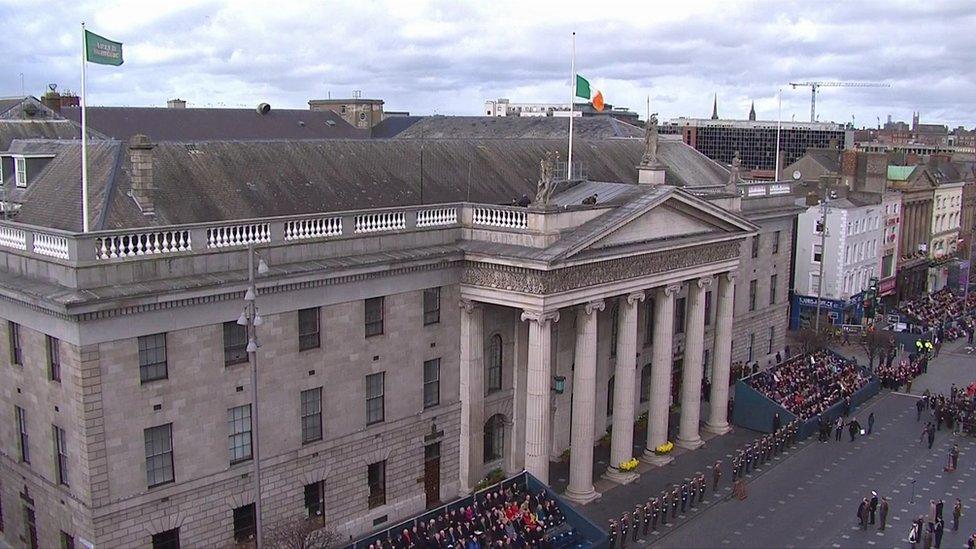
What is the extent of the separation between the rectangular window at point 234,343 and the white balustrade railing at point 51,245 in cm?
514

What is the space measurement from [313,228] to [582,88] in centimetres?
1471

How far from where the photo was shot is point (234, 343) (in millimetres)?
29188

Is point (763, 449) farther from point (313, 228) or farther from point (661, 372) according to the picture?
point (313, 228)

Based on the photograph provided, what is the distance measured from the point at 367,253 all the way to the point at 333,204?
3.95 metres

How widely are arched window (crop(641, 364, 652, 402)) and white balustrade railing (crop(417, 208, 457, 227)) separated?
1606cm

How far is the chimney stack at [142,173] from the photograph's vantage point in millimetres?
29469

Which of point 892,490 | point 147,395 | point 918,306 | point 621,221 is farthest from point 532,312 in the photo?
point 918,306

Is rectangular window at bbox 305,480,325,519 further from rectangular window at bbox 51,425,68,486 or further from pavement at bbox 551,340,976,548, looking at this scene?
pavement at bbox 551,340,976,548

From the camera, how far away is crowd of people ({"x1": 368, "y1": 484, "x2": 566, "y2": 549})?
31219 mm

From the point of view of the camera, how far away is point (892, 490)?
135 feet

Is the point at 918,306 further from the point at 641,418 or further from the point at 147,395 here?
the point at 147,395

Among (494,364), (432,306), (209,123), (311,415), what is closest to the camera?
(311,415)

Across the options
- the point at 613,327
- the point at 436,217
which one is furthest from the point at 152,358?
the point at 613,327

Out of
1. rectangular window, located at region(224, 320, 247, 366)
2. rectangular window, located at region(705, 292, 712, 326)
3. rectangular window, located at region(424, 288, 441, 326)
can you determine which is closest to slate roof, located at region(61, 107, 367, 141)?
rectangular window, located at region(424, 288, 441, 326)
